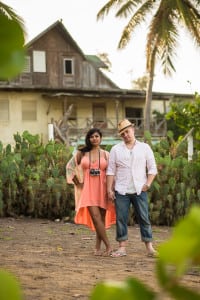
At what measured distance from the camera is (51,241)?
8680mm

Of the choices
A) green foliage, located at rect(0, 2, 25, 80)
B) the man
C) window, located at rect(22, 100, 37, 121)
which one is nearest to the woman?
the man

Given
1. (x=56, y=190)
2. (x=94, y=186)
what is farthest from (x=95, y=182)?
(x=56, y=190)

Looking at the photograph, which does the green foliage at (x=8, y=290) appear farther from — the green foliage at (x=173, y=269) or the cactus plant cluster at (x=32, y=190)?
the cactus plant cluster at (x=32, y=190)

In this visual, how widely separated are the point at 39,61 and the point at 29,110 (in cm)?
240

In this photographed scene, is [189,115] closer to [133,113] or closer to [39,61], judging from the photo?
[39,61]

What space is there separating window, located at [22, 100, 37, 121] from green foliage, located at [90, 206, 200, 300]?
3025 cm

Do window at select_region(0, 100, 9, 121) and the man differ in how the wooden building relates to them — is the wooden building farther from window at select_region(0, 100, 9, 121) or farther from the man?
the man

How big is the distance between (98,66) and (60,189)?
75.5 ft

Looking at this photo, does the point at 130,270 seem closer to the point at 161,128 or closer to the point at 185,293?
the point at 185,293

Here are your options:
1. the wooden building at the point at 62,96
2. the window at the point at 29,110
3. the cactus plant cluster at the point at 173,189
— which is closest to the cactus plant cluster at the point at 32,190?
the cactus plant cluster at the point at 173,189

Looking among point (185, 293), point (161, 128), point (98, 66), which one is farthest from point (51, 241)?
point (98, 66)

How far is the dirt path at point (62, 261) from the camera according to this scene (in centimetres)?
530

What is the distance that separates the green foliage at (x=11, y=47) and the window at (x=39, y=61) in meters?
Answer: 31.1

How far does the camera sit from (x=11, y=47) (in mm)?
466
